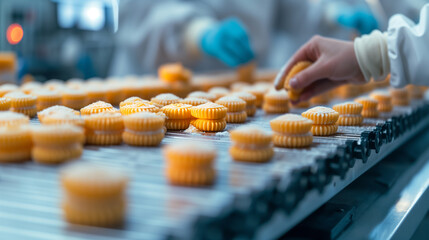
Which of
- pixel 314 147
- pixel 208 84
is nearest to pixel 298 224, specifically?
pixel 314 147

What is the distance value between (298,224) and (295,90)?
3.59 feet

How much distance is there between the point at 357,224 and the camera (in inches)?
51.4

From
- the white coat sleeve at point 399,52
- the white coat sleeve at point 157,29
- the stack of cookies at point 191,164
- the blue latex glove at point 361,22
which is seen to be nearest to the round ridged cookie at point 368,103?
the white coat sleeve at point 399,52

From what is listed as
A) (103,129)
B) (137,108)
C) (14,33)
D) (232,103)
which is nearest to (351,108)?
(232,103)

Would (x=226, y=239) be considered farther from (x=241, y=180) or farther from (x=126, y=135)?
(x=126, y=135)

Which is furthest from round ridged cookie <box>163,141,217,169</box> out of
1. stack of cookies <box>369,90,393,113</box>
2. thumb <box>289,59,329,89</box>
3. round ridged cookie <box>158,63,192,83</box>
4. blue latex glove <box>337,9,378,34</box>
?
blue latex glove <box>337,9,378,34</box>

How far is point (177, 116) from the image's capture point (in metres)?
1.68

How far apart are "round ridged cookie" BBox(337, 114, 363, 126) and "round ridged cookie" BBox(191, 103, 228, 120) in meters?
0.52

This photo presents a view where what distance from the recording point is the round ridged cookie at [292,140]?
4.75 feet

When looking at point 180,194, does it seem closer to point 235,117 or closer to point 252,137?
point 252,137

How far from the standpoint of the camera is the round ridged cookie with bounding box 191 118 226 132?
1.67m

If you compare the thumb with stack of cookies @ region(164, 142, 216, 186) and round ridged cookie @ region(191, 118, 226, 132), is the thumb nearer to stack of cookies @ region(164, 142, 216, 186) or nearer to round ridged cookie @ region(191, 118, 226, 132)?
round ridged cookie @ region(191, 118, 226, 132)

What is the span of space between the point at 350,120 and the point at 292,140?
51cm

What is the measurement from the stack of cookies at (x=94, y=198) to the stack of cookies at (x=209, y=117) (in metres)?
0.81
